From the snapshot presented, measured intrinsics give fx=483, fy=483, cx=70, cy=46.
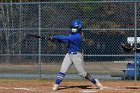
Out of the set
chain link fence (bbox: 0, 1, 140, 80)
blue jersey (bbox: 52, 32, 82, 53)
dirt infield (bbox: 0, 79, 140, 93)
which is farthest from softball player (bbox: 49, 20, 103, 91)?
chain link fence (bbox: 0, 1, 140, 80)

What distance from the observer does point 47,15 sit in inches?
774

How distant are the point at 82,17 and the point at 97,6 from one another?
1166mm

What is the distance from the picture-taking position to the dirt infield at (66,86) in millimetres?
14055

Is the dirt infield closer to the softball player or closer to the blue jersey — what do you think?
the softball player

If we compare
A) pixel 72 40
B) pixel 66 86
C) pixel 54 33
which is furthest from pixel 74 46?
pixel 54 33

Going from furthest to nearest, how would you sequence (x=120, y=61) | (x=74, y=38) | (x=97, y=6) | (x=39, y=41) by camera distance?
(x=97, y=6), (x=120, y=61), (x=39, y=41), (x=74, y=38)

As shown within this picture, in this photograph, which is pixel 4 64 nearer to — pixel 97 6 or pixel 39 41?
pixel 39 41

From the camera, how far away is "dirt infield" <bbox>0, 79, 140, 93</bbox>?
14.1 meters

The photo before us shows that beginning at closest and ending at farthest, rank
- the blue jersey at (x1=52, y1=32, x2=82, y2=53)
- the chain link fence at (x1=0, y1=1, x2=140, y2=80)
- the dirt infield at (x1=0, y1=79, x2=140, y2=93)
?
1. the blue jersey at (x1=52, y1=32, x2=82, y2=53)
2. the dirt infield at (x1=0, y1=79, x2=140, y2=93)
3. the chain link fence at (x1=0, y1=1, x2=140, y2=80)

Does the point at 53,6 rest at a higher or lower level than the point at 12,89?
higher

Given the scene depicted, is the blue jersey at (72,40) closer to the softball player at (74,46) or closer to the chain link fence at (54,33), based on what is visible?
the softball player at (74,46)

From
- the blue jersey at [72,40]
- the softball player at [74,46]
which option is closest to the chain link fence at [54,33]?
the softball player at [74,46]

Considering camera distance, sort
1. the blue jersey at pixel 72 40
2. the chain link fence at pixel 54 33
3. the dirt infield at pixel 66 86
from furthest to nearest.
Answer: the chain link fence at pixel 54 33, the dirt infield at pixel 66 86, the blue jersey at pixel 72 40

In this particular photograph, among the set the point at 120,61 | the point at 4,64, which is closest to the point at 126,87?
the point at 120,61
